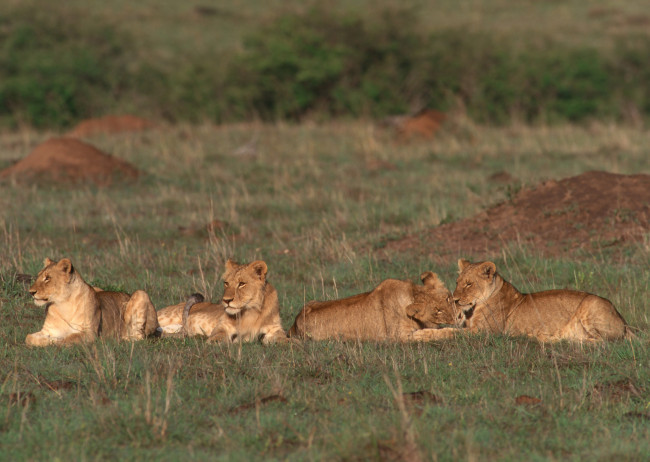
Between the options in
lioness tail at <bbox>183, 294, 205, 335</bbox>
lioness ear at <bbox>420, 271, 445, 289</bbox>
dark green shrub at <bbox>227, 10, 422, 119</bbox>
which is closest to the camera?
lioness ear at <bbox>420, 271, 445, 289</bbox>

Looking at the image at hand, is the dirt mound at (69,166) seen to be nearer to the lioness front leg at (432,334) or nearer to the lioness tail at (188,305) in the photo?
the lioness tail at (188,305)

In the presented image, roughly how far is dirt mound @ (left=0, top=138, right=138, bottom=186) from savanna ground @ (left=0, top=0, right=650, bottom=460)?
1.70ft

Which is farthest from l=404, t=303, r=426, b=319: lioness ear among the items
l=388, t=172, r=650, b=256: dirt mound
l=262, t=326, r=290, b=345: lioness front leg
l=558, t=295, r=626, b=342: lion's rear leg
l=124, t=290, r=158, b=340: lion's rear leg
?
l=388, t=172, r=650, b=256: dirt mound

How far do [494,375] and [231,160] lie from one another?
14861mm

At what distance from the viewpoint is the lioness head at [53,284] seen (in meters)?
7.91

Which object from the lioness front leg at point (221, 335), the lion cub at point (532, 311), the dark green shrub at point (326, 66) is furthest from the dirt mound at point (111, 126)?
the lion cub at point (532, 311)

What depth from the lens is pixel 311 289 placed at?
10641 millimetres

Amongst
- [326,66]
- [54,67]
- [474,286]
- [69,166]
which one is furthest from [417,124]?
[474,286]

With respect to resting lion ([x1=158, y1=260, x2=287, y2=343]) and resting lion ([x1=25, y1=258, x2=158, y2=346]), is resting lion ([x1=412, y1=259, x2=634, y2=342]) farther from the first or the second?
resting lion ([x1=25, y1=258, x2=158, y2=346])

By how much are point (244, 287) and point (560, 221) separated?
638 cm

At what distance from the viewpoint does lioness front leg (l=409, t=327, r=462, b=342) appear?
798cm

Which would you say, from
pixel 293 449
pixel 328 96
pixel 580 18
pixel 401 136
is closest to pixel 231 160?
pixel 401 136

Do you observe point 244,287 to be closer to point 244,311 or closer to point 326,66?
point 244,311

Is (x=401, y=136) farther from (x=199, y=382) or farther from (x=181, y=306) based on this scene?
(x=199, y=382)
